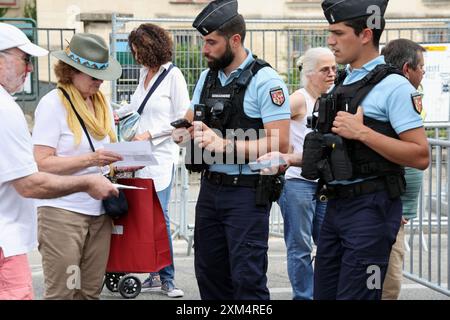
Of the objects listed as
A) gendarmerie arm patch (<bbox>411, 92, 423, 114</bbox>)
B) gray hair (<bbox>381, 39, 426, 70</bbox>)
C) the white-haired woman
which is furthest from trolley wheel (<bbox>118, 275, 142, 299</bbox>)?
gendarmerie arm patch (<bbox>411, 92, 423, 114</bbox>)

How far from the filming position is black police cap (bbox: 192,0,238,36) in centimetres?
520

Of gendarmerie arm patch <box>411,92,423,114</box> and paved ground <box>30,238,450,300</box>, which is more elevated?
gendarmerie arm patch <box>411,92,423,114</box>

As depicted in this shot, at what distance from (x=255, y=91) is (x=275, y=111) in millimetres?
161

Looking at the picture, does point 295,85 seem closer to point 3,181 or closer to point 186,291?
point 186,291

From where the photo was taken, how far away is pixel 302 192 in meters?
6.74

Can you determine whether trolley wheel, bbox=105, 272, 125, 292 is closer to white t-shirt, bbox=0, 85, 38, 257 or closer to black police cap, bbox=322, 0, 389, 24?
white t-shirt, bbox=0, 85, 38, 257

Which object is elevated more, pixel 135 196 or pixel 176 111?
pixel 176 111

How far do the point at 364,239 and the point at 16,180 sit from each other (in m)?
1.66

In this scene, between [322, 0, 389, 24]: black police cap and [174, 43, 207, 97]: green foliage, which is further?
[174, 43, 207, 97]: green foliage

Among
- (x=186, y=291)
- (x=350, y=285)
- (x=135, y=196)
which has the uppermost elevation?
(x=135, y=196)

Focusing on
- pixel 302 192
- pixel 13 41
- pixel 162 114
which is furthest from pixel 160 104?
pixel 13 41

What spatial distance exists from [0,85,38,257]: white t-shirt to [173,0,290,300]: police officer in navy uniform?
1.00 metres

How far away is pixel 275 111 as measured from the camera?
5.11 m

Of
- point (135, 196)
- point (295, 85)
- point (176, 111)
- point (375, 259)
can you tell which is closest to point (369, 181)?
point (375, 259)
